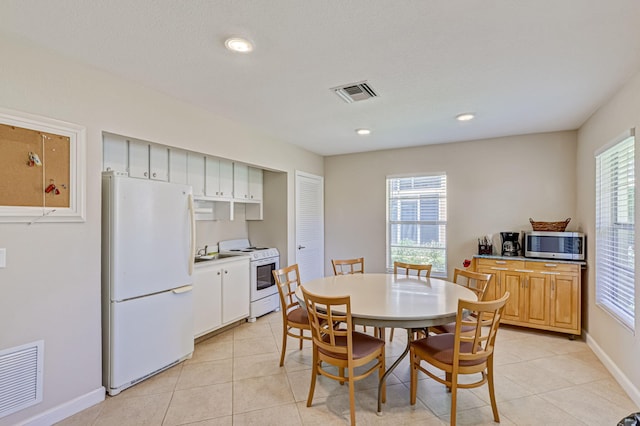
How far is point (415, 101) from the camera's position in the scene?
2920mm

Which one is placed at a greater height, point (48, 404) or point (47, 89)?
point (47, 89)

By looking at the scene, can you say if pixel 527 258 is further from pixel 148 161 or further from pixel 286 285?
pixel 148 161

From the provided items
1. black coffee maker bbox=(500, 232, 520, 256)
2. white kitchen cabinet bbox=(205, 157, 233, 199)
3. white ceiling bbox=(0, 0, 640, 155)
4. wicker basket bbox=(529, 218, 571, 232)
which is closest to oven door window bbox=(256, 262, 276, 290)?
white kitchen cabinet bbox=(205, 157, 233, 199)

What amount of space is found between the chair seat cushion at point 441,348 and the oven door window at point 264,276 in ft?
7.80

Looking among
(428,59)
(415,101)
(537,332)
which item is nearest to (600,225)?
(537,332)

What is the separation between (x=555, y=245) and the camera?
143 inches

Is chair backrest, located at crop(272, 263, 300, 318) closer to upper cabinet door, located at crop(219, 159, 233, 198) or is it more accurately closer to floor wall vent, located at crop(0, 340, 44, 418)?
upper cabinet door, located at crop(219, 159, 233, 198)

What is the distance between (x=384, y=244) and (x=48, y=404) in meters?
4.13

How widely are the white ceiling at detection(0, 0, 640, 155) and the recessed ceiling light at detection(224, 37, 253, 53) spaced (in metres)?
0.04

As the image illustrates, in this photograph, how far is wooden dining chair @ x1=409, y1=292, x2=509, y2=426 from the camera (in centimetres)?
190

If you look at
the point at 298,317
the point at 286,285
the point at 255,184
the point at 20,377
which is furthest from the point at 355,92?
the point at 20,377

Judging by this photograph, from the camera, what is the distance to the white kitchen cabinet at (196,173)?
3499mm

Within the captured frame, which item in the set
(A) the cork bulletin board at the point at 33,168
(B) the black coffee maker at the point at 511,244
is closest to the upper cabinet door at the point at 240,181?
(A) the cork bulletin board at the point at 33,168

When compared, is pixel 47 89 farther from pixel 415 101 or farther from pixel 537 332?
pixel 537 332
